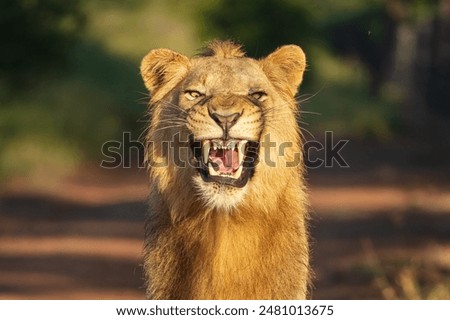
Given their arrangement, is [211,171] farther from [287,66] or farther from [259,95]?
[287,66]

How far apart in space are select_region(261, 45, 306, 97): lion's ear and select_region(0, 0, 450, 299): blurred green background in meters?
2.47

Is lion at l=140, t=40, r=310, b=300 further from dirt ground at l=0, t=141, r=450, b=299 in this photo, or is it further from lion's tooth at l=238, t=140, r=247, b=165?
dirt ground at l=0, t=141, r=450, b=299

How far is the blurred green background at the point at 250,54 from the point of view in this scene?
21969 mm

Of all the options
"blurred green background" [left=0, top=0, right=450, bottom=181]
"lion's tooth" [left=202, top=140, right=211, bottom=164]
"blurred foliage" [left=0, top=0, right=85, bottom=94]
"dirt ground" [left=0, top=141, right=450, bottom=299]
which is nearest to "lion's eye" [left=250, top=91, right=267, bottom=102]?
"lion's tooth" [left=202, top=140, right=211, bottom=164]

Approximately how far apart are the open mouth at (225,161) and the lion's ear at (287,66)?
18.8 inches

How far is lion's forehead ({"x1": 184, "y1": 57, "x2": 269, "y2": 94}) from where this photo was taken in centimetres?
595

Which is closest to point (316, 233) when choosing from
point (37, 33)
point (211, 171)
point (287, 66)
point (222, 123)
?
point (37, 33)

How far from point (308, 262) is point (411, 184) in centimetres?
1715

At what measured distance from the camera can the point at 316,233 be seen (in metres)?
17.9

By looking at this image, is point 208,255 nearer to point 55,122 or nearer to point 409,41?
point 55,122

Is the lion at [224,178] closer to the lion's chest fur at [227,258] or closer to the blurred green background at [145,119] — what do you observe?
the lion's chest fur at [227,258]

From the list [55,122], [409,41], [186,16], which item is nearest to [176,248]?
[55,122]

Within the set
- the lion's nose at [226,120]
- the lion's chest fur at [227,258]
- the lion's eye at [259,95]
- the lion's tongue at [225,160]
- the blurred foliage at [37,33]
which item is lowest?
the lion's chest fur at [227,258]

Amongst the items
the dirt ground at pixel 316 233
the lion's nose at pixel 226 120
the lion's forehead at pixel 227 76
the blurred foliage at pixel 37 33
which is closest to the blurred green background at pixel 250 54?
the blurred foliage at pixel 37 33
